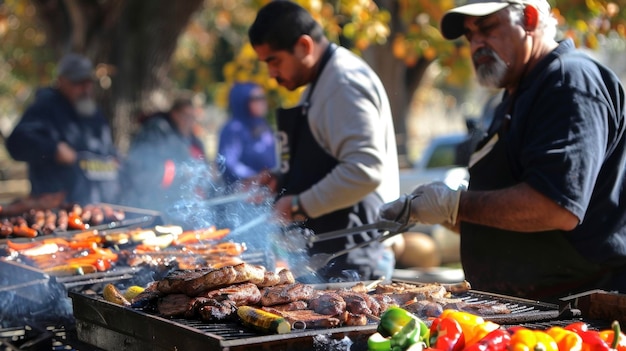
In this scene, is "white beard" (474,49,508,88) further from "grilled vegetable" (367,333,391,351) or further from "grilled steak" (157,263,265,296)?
"grilled vegetable" (367,333,391,351)

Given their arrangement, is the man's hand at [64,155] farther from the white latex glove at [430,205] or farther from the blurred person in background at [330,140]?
the white latex glove at [430,205]

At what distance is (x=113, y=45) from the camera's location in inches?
492

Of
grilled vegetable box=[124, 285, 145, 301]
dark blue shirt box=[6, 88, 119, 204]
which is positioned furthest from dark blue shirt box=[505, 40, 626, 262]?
dark blue shirt box=[6, 88, 119, 204]

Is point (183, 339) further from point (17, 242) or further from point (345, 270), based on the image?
point (17, 242)

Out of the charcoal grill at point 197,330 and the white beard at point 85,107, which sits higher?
the white beard at point 85,107

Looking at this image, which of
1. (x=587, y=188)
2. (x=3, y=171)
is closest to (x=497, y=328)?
(x=587, y=188)

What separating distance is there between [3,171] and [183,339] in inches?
921

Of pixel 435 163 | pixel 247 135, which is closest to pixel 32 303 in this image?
pixel 247 135

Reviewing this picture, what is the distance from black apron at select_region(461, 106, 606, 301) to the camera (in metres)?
4.10

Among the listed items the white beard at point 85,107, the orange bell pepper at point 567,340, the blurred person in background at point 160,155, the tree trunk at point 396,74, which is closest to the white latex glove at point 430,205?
the orange bell pepper at point 567,340

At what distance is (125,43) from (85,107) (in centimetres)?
378

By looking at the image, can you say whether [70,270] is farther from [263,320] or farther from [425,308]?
[425,308]

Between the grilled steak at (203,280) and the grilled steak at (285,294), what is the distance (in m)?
0.12

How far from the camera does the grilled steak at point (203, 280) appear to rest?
3367mm
